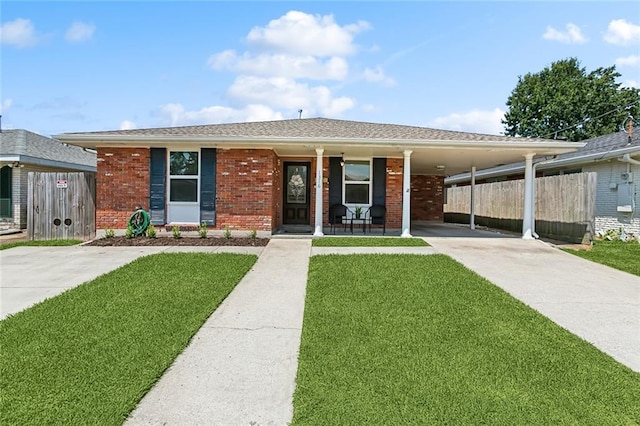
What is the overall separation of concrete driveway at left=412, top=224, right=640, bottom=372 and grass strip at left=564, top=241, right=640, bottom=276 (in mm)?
301

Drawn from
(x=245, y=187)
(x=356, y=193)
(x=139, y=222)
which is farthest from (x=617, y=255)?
(x=139, y=222)

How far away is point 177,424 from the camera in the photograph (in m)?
2.39

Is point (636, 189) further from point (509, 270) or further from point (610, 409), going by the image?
point (610, 409)

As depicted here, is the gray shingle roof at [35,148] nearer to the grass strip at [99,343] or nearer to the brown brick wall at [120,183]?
the brown brick wall at [120,183]

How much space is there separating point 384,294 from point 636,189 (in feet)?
36.7

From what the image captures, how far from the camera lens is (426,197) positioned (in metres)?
18.1

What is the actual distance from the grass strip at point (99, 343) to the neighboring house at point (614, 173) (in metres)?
11.4

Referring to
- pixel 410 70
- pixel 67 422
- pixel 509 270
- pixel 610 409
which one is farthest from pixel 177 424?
pixel 410 70

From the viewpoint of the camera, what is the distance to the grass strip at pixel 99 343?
248 cm

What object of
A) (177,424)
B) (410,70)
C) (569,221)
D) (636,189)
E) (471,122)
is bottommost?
(177,424)

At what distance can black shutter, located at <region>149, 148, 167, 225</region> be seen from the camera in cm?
1047

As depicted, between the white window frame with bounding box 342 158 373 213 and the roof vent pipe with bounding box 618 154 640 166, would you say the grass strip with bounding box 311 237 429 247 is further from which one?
the roof vent pipe with bounding box 618 154 640 166

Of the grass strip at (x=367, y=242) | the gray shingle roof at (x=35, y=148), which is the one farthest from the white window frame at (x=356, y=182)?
the gray shingle roof at (x=35, y=148)

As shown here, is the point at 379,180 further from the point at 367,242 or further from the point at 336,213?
the point at 367,242
